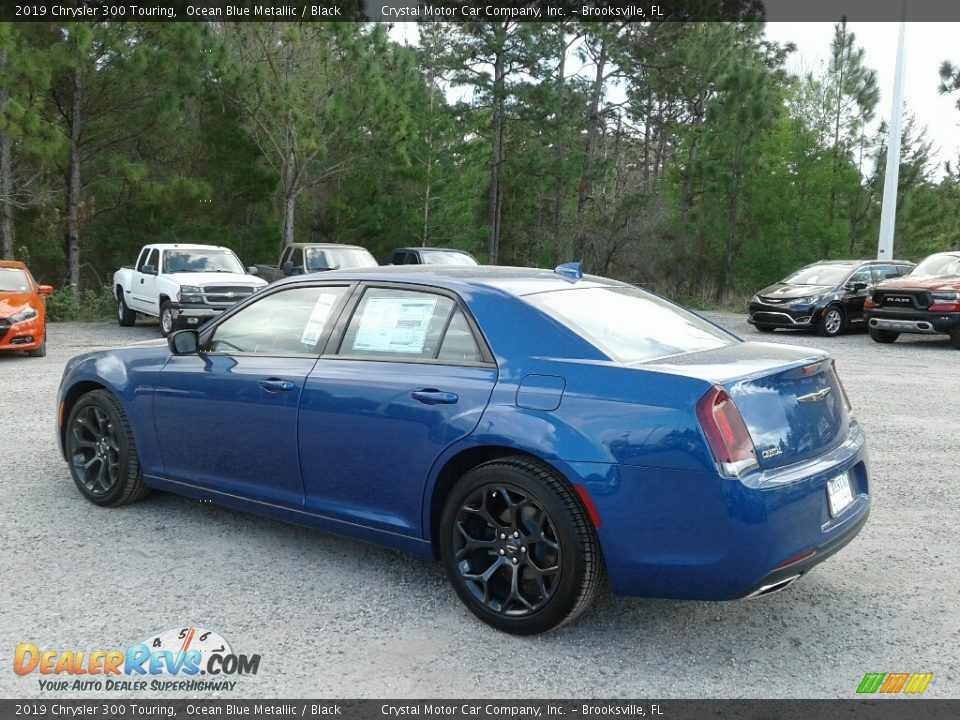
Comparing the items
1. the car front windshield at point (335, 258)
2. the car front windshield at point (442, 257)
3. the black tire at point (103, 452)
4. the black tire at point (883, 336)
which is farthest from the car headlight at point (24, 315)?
the black tire at point (883, 336)

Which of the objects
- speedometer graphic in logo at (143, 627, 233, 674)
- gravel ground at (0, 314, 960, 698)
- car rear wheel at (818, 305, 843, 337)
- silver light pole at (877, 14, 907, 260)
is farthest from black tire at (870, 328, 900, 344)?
speedometer graphic in logo at (143, 627, 233, 674)

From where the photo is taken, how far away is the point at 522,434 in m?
3.76

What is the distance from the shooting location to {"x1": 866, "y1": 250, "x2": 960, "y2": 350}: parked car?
16281 mm

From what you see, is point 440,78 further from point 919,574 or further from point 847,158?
point 919,574

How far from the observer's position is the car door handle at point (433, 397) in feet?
13.1

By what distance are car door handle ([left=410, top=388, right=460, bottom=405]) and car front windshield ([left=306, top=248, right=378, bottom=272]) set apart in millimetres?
15141

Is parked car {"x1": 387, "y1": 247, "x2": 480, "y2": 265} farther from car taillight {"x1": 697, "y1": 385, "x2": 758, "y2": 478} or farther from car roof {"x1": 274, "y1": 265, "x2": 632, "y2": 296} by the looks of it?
car taillight {"x1": 697, "y1": 385, "x2": 758, "y2": 478}

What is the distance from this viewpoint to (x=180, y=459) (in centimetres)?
514

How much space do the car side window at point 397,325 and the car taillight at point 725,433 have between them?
1332 millimetres

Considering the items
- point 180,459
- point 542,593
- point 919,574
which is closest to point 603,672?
point 542,593

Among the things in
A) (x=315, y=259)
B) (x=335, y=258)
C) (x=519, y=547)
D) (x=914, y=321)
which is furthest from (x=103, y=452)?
(x=914, y=321)

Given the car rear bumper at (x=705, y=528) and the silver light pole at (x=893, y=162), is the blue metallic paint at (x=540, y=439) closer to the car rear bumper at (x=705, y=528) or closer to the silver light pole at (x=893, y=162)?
the car rear bumper at (x=705, y=528)

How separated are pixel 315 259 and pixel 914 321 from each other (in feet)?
38.6

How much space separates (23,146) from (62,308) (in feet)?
12.3
